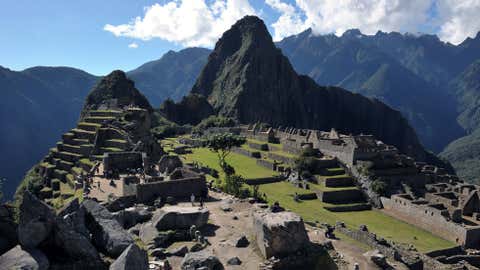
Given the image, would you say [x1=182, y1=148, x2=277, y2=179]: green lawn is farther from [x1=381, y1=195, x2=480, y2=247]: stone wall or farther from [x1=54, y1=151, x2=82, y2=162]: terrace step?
[x1=381, y1=195, x2=480, y2=247]: stone wall

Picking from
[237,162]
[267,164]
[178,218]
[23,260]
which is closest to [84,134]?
[237,162]

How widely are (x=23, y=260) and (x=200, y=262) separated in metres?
6.05

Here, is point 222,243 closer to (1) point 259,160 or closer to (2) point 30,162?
(1) point 259,160

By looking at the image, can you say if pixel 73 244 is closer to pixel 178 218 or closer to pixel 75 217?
pixel 75 217

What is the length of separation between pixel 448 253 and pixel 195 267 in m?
27.9

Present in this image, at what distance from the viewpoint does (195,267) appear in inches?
561

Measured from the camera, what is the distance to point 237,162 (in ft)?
199

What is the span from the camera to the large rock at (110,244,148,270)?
10812mm

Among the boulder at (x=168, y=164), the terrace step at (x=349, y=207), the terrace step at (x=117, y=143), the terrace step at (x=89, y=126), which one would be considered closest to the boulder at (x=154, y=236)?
the boulder at (x=168, y=164)

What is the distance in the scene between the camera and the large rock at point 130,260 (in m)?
10.8

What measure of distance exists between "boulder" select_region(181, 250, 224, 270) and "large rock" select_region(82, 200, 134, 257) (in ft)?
7.98

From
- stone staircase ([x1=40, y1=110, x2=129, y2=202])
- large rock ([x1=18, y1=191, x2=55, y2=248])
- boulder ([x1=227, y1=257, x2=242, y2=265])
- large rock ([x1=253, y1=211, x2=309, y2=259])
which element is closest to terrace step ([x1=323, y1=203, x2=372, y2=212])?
stone staircase ([x1=40, y1=110, x2=129, y2=202])

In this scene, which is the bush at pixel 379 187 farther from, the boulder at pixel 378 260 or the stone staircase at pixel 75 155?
the boulder at pixel 378 260

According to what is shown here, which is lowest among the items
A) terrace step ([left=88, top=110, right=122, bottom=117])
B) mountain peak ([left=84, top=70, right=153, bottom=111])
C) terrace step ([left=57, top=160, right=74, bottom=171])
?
terrace step ([left=57, top=160, right=74, bottom=171])
